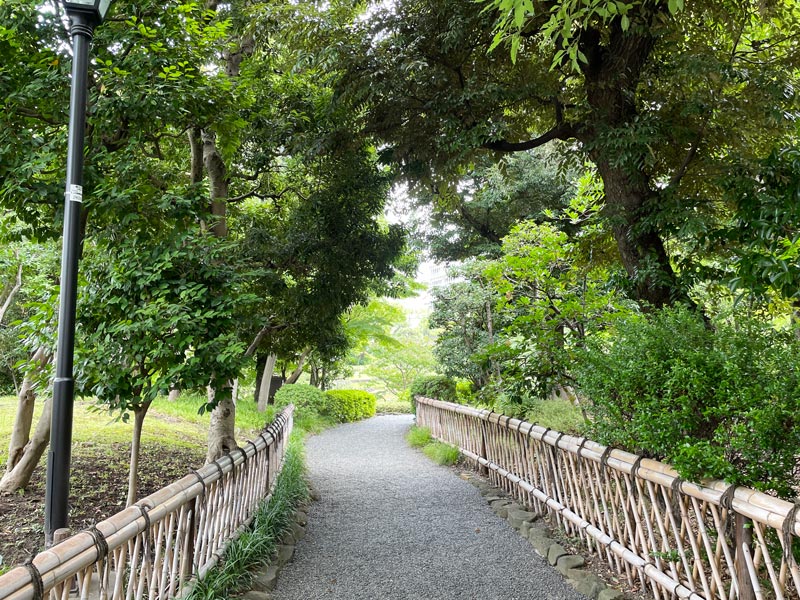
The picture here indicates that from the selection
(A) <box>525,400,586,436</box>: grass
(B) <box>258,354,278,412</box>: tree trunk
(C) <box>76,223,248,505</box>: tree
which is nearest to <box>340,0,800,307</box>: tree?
(A) <box>525,400,586,436</box>: grass

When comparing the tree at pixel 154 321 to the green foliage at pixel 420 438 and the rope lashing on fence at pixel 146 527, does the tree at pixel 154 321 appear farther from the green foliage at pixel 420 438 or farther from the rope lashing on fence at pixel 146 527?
the green foliage at pixel 420 438

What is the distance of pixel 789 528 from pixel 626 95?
14.0 ft

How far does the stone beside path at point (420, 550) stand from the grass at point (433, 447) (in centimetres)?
97

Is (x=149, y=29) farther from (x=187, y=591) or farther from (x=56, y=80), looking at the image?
(x=187, y=591)

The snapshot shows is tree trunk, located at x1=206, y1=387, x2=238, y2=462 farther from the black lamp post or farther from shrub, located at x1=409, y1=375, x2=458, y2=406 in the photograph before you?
shrub, located at x1=409, y1=375, x2=458, y2=406

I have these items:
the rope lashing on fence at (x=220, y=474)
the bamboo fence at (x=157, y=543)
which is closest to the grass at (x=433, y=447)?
the bamboo fence at (x=157, y=543)

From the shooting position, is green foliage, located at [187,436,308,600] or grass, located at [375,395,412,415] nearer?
green foliage, located at [187,436,308,600]

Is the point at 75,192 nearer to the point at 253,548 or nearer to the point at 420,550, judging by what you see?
the point at 253,548

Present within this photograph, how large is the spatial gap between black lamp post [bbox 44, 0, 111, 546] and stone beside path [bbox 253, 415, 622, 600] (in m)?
1.42

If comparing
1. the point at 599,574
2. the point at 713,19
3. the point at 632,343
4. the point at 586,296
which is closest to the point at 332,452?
the point at 586,296

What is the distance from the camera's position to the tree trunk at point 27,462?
4.64 metres

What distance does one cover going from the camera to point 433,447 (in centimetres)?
914

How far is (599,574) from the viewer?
11.5ft

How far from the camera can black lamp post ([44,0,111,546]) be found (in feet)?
7.82
